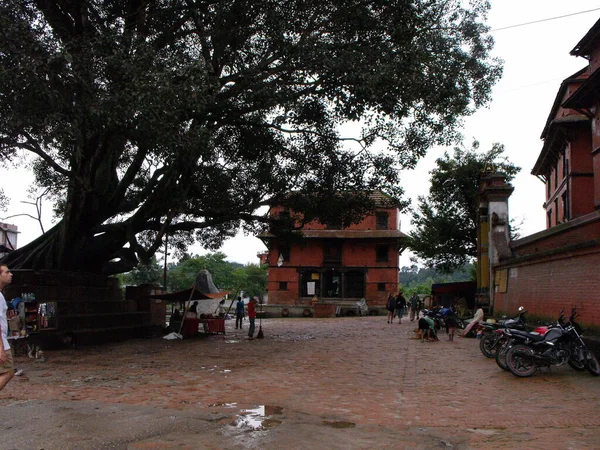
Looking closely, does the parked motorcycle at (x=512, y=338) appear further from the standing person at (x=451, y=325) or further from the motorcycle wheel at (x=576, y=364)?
the standing person at (x=451, y=325)

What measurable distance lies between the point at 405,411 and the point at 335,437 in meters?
1.82

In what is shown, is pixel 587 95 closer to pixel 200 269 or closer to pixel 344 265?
pixel 344 265

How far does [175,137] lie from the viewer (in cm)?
1179

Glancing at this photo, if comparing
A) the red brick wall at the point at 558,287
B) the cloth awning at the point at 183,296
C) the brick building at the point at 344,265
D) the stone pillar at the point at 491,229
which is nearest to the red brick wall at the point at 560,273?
the red brick wall at the point at 558,287

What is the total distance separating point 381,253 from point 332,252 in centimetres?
439

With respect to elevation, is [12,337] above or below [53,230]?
below

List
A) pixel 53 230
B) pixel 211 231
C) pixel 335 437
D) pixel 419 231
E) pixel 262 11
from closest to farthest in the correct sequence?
pixel 335 437 < pixel 262 11 < pixel 53 230 < pixel 211 231 < pixel 419 231

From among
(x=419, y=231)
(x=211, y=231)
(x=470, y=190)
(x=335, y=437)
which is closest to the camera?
(x=335, y=437)

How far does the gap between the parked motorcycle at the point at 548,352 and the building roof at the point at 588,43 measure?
1750cm

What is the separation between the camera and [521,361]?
10.1 metres

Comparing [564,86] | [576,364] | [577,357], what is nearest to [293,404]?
[577,357]

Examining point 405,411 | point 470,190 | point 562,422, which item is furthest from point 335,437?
point 470,190

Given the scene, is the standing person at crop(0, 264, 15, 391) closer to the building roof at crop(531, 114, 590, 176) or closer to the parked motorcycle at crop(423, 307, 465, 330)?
Result: the parked motorcycle at crop(423, 307, 465, 330)

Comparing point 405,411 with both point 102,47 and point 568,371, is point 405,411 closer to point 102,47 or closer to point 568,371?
point 568,371
